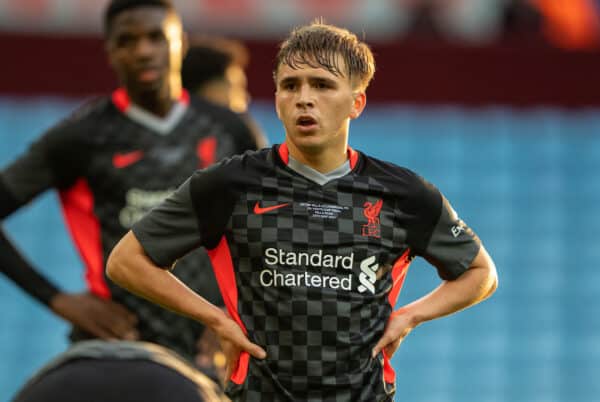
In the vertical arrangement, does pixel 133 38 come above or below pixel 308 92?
above

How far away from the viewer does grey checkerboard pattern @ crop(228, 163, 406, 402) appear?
2799 millimetres

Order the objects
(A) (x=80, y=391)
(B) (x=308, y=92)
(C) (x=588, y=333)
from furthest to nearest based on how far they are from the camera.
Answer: (C) (x=588, y=333), (B) (x=308, y=92), (A) (x=80, y=391)

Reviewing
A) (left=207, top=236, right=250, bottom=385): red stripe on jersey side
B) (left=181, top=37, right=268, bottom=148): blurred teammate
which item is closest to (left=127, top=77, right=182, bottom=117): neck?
(left=181, top=37, right=268, bottom=148): blurred teammate

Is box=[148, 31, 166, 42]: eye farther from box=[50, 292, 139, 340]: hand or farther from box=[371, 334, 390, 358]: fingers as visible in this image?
box=[371, 334, 390, 358]: fingers

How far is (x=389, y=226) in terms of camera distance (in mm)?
2920

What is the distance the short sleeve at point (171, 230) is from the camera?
9.35 ft

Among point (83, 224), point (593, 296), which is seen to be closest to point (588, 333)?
point (593, 296)

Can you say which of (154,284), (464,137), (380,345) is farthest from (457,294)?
(464,137)

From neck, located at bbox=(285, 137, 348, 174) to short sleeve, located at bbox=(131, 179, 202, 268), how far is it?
0.90 feet

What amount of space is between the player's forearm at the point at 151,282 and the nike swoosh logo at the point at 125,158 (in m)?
1.26

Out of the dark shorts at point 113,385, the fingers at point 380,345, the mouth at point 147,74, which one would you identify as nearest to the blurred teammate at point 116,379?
the dark shorts at point 113,385

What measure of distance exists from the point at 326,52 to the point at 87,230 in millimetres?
1581

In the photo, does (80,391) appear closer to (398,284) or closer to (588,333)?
(398,284)

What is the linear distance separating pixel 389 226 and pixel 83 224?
5.18ft
